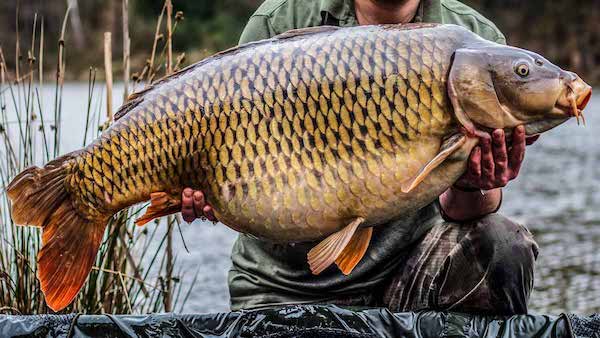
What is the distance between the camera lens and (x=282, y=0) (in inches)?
102

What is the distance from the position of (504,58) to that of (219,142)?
1.77 ft

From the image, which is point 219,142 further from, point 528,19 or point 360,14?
point 528,19

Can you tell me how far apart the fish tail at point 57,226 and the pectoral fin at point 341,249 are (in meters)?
0.41

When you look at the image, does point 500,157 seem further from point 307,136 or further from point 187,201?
point 187,201

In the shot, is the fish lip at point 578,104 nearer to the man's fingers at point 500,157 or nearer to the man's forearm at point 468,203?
the man's fingers at point 500,157

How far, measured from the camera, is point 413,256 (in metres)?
2.46

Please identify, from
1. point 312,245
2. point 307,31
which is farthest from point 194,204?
point 312,245

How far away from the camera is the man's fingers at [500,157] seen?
1889 mm

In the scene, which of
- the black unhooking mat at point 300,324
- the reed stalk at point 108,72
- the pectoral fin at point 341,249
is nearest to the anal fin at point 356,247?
the pectoral fin at point 341,249

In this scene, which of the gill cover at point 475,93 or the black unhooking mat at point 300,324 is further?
the black unhooking mat at point 300,324

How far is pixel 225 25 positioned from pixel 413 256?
1393 inches

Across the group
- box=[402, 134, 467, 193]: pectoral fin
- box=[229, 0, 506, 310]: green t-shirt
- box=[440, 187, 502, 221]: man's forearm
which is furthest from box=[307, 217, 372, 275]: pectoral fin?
box=[229, 0, 506, 310]: green t-shirt

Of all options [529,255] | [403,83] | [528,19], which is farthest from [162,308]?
[528,19]

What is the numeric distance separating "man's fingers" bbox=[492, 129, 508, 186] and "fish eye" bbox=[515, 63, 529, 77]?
0.11m
